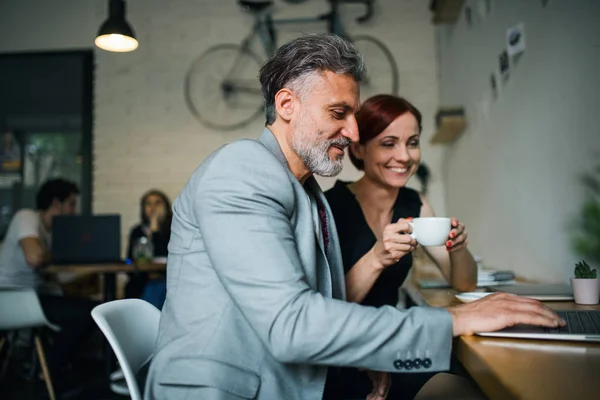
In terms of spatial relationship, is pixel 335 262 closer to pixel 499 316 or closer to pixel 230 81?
pixel 499 316

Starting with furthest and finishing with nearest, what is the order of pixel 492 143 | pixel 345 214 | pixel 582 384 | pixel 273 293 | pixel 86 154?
pixel 86 154 → pixel 492 143 → pixel 345 214 → pixel 273 293 → pixel 582 384

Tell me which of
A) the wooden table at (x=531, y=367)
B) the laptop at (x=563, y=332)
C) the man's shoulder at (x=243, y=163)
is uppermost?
the man's shoulder at (x=243, y=163)

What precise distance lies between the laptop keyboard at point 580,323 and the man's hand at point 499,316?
0.02m

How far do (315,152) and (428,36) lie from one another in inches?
156

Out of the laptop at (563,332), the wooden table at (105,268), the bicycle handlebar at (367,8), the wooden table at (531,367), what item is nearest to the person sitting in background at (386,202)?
the laptop at (563,332)

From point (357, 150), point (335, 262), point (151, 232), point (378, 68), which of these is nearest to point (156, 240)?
point (151, 232)

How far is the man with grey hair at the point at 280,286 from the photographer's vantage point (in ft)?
2.80

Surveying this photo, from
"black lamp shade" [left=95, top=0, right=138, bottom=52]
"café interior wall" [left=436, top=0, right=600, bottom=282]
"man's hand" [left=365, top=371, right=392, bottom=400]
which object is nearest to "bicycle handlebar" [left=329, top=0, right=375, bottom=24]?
"café interior wall" [left=436, top=0, right=600, bottom=282]

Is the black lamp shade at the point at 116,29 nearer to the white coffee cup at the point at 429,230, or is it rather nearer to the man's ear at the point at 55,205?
the man's ear at the point at 55,205

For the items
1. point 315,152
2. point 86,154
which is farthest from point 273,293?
point 86,154

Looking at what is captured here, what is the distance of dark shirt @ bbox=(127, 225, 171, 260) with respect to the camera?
4164 millimetres

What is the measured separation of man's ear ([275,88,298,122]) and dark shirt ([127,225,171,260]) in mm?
3134

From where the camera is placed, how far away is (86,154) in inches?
196

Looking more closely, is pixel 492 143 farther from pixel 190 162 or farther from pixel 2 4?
pixel 2 4
